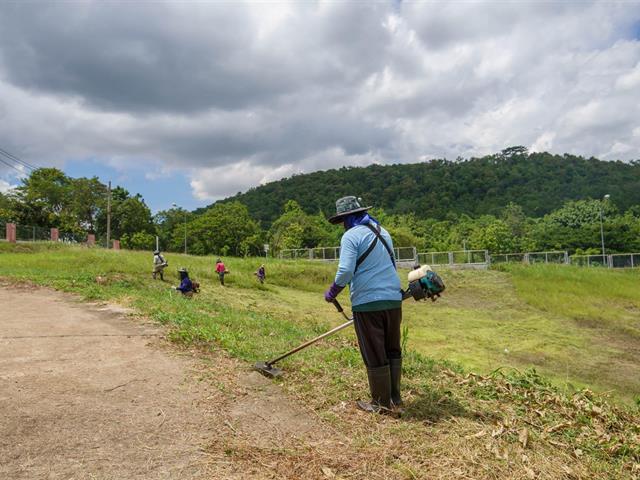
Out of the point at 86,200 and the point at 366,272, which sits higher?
the point at 86,200

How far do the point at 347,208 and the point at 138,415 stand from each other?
243 cm

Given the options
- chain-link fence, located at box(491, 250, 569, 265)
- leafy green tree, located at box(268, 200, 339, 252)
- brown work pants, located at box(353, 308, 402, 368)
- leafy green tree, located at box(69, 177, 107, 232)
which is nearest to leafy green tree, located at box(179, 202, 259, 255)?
leafy green tree, located at box(268, 200, 339, 252)

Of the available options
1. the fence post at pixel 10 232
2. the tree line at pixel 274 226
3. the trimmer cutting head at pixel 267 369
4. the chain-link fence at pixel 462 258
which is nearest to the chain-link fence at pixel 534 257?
the chain-link fence at pixel 462 258

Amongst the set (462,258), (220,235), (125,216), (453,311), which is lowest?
(453,311)

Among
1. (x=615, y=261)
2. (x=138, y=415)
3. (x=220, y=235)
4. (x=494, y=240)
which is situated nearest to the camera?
(x=138, y=415)

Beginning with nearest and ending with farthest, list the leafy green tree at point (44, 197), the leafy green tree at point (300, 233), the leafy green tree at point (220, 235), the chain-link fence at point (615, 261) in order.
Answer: the chain-link fence at point (615, 261)
the leafy green tree at point (44, 197)
the leafy green tree at point (300, 233)
the leafy green tree at point (220, 235)

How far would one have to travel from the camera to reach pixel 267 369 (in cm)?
456

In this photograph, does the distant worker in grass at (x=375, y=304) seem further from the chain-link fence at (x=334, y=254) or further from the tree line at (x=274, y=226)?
the tree line at (x=274, y=226)

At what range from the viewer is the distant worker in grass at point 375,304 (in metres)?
3.65

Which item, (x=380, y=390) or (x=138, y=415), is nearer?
(x=138, y=415)

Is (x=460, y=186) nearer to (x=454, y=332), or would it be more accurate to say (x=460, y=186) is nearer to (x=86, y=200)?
(x=86, y=200)

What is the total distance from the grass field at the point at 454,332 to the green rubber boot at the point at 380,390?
25cm

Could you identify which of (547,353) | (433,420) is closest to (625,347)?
(547,353)

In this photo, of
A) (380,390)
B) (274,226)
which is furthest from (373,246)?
(274,226)
